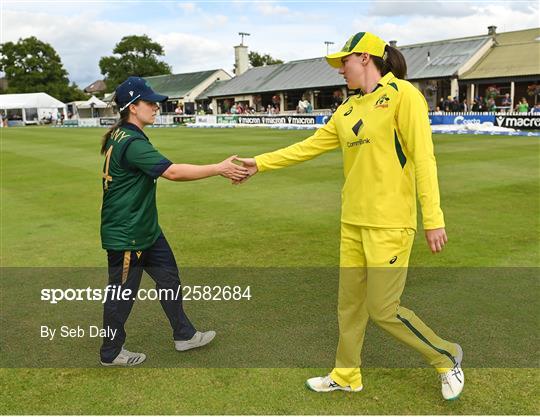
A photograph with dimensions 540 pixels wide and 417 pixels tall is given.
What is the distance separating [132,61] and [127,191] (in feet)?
376

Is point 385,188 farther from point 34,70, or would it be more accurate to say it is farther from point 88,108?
point 34,70

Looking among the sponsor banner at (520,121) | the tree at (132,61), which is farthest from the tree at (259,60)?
the sponsor banner at (520,121)

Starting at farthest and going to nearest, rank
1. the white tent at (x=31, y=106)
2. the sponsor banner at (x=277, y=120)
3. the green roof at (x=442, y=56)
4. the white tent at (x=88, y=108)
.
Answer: the white tent at (x=88, y=108)
the white tent at (x=31, y=106)
the green roof at (x=442, y=56)
the sponsor banner at (x=277, y=120)

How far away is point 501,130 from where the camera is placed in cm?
2717

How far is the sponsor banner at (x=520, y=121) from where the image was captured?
28.0 meters

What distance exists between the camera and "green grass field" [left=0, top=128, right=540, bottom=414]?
3.82 m

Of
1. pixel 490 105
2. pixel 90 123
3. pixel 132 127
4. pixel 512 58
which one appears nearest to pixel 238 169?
pixel 132 127

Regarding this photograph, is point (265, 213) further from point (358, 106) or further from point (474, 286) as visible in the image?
point (358, 106)

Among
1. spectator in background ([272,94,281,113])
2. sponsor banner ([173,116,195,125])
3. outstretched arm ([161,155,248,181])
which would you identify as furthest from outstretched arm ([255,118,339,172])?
spectator in background ([272,94,281,113])

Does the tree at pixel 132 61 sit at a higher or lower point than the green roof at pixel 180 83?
higher

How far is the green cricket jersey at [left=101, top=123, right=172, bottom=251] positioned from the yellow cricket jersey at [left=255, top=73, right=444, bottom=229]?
53.7 inches

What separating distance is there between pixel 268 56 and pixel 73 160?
309 feet

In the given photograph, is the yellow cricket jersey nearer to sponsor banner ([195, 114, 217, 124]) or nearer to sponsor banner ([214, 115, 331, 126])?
sponsor banner ([214, 115, 331, 126])

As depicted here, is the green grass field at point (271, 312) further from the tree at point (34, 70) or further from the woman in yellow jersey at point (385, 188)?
the tree at point (34, 70)
